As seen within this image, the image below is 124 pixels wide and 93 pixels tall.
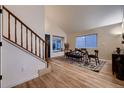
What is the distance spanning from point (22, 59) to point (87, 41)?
650cm

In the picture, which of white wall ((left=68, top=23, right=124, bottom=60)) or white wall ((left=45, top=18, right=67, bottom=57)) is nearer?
white wall ((left=68, top=23, right=124, bottom=60))

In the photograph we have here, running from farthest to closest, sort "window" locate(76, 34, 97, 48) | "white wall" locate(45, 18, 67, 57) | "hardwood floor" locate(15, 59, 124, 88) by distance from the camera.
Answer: "white wall" locate(45, 18, 67, 57)
"window" locate(76, 34, 97, 48)
"hardwood floor" locate(15, 59, 124, 88)

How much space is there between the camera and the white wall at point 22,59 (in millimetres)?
2572

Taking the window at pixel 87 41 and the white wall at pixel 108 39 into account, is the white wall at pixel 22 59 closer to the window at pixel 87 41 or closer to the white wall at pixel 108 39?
the white wall at pixel 108 39

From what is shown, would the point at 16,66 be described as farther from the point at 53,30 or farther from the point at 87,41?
the point at 87,41

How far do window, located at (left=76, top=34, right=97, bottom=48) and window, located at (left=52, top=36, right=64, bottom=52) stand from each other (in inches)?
61.1

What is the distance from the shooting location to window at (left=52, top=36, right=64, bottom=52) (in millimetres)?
9039

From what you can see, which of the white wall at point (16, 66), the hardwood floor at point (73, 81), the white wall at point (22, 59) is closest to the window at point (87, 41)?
the hardwood floor at point (73, 81)

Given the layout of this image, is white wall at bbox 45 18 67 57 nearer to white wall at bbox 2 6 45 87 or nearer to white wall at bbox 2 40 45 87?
white wall at bbox 2 6 45 87

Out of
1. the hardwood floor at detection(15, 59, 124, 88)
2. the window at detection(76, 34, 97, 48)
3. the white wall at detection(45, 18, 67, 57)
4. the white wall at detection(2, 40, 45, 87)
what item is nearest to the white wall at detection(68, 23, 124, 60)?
the window at detection(76, 34, 97, 48)

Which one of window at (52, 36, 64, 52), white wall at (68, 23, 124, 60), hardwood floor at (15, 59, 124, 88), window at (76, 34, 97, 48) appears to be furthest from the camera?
window at (52, 36, 64, 52)

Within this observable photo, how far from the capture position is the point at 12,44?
268 cm

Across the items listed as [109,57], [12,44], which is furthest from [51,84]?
[109,57]

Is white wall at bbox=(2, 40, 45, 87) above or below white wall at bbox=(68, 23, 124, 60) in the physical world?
below
